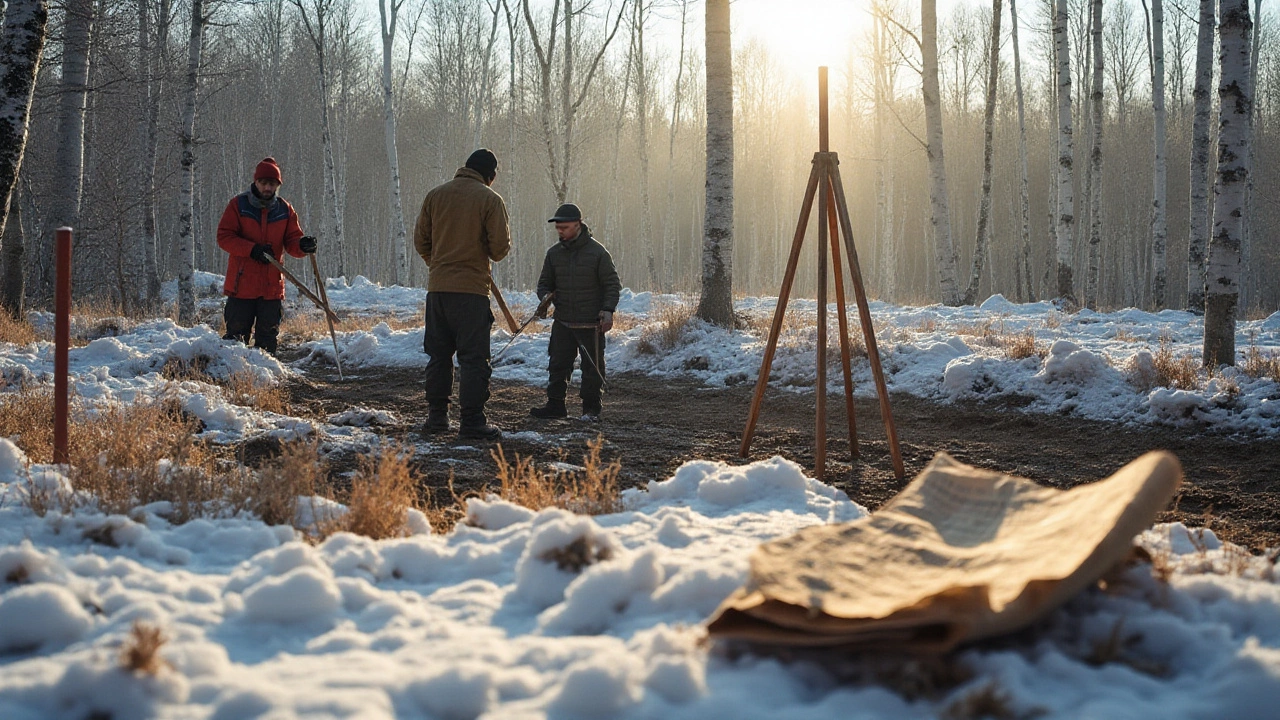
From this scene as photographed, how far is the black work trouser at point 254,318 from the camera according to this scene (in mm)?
9000

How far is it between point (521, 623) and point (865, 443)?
4596mm

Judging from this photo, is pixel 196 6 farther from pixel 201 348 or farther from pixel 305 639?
pixel 305 639

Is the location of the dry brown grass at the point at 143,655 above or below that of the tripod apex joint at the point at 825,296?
below

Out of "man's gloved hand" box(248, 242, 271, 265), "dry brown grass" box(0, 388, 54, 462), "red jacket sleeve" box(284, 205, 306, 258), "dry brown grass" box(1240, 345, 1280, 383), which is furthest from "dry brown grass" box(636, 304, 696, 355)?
"dry brown grass" box(0, 388, 54, 462)

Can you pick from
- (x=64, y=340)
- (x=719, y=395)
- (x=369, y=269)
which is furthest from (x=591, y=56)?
(x=64, y=340)

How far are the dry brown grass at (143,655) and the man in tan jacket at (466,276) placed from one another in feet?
14.7

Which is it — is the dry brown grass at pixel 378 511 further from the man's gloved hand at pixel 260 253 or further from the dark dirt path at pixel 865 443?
the man's gloved hand at pixel 260 253

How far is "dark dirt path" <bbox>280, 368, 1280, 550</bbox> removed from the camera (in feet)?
16.6

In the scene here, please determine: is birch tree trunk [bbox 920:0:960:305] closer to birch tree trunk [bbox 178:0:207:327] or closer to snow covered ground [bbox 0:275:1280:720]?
birch tree trunk [bbox 178:0:207:327]

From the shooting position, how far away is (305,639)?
2342 millimetres

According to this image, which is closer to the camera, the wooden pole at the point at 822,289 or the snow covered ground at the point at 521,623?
the snow covered ground at the point at 521,623

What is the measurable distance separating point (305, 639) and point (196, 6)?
14.3 meters

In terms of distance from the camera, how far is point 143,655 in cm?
197

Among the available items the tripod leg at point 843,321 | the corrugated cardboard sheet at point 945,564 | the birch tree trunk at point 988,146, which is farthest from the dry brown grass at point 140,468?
the birch tree trunk at point 988,146
